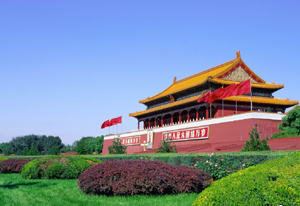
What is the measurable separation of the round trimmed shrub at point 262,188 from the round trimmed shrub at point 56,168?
9.09 m

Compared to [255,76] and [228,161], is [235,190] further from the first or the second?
[255,76]

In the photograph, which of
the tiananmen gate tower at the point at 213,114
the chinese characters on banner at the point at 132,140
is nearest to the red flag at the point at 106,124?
the tiananmen gate tower at the point at 213,114

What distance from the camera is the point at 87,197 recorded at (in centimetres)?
792

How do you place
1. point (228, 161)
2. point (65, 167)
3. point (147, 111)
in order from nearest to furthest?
point (228, 161)
point (65, 167)
point (147, 111)

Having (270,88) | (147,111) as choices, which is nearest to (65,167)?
(270,88)

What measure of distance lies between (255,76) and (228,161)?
1000 inches

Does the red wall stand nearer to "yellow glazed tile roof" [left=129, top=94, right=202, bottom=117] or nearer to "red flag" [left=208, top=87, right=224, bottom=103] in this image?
"red flag" [left=208, top=87, right=224, bottom=103]

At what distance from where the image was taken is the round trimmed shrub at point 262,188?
3701 mm

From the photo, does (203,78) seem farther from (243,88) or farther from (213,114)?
(243,88)

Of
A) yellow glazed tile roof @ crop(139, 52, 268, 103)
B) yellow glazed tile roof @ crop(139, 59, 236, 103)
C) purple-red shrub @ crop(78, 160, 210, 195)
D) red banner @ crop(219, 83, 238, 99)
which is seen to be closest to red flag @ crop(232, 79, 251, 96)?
red banner @ crop(219, 83, 238, 99)

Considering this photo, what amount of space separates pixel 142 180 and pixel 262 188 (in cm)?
426

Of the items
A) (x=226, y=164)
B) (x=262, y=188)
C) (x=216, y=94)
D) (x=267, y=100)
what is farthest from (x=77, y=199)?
(x=267, y=100)

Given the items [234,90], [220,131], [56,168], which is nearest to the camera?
[56,168]

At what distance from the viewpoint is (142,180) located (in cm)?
779
